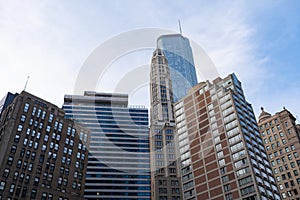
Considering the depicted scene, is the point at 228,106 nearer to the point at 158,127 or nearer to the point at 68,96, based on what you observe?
the point at 158,127

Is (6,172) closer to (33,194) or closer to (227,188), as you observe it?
(33,194)

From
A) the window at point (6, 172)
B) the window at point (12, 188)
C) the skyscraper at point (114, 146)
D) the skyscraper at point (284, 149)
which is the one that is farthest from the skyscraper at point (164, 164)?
the window at point (6, 172)

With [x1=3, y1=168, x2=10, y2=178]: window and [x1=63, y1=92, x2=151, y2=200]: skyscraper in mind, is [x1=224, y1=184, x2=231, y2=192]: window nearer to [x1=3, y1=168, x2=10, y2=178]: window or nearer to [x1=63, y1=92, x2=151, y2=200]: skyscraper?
[x1=3, y1=168, x2=10, y2=178]: window

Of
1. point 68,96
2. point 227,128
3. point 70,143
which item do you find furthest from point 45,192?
point 68,96

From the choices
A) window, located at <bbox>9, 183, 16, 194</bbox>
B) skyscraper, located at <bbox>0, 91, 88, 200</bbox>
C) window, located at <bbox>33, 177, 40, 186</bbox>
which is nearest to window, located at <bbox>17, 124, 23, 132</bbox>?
skyscraper, located at <bbox>0, 91, 88, 200</bbox>

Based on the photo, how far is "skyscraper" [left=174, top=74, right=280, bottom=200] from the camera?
80.6 m

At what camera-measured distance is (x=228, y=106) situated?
9612cm

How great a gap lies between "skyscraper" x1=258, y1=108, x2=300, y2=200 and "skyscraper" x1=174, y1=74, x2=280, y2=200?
885 inches

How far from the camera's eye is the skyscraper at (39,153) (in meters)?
80.7

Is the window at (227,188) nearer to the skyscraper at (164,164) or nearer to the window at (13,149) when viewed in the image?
the skyscraper at (164,164)

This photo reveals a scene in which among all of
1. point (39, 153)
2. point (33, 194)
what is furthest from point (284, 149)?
point (33, 194)

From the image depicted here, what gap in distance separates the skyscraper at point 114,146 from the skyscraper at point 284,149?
217 feet

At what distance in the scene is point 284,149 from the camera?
11462 cm

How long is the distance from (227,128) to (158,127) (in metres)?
57.5
